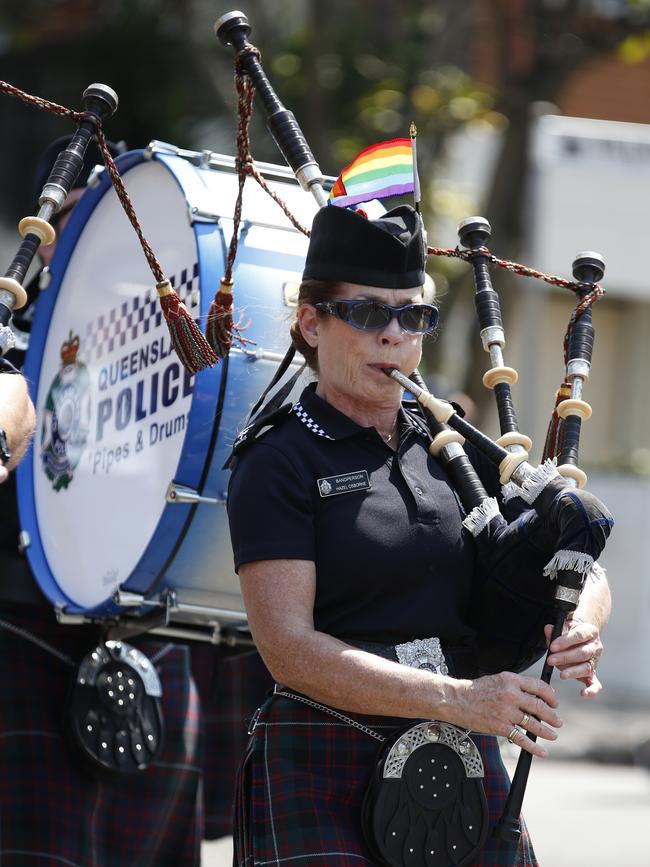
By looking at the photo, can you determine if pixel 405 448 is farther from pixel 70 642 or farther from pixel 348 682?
pixel 70 642

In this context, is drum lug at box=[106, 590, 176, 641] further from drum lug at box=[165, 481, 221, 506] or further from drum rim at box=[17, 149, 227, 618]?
drum lug at box=[165, 481, 221, 506]

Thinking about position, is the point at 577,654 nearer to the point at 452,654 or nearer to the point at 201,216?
the point at 452,654

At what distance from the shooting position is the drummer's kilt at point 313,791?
254 centimetres

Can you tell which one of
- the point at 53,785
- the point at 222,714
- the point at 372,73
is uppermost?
the point at 372,73

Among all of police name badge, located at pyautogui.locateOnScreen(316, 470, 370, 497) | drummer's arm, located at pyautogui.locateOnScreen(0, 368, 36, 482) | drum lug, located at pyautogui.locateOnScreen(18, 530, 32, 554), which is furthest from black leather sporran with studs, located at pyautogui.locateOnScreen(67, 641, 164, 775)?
police name badge, located at pyautogui.locateOnScreen(316, 470, 370, 497)

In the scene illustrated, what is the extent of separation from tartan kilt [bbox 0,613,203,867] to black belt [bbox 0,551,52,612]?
0.14 ft

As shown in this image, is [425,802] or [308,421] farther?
[308,421]

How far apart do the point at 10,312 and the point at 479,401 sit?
5942 millimetres

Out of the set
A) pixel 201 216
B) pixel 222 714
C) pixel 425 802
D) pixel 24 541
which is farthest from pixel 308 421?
pixel 222 714

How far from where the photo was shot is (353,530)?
2566 mm

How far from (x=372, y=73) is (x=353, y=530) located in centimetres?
803

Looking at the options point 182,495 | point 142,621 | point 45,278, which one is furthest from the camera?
point 45,278

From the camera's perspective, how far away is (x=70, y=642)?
3.83 metres

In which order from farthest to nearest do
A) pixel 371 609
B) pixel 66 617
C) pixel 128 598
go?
pixel 66 617 → pixel 128 598 → pixel 371 609
